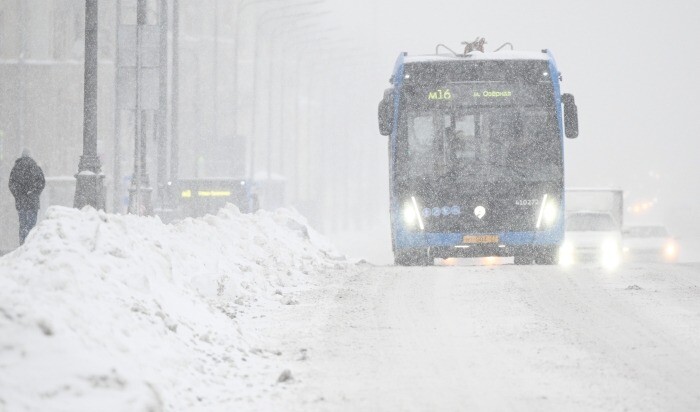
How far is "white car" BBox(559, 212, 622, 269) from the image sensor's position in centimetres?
2735

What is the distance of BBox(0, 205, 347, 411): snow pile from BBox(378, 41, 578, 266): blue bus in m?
5.98

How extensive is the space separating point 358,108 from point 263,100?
15.9 m

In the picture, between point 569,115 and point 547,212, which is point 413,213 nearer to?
point 547,212

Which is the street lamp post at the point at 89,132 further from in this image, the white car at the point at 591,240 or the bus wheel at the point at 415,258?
the white car at the point at 591,240

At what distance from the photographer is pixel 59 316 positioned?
8289mm

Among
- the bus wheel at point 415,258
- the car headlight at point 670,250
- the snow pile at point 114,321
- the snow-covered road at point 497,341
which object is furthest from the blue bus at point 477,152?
the car headlight at point 670,250

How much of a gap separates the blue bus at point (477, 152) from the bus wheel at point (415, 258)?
0.17 metres

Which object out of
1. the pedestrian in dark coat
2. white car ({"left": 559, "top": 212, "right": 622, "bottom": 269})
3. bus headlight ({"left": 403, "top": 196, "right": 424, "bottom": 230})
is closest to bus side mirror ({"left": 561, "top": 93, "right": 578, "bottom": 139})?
bus headlight ({"left": 403, "top": 196, "right": 424, "bottom": 230})

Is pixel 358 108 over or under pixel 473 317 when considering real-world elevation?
over

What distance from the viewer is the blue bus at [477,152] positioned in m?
20.3

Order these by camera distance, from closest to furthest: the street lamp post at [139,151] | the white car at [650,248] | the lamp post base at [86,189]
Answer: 1. the lamp post base at [86,189]
2. the street lamp post at [139,151]
3. the white car at [650,248]

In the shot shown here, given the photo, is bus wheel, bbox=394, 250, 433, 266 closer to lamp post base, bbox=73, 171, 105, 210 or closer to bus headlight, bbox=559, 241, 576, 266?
lamp post base, bbox=73, 171, 105, 210

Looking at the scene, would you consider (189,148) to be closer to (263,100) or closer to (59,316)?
(263,100)

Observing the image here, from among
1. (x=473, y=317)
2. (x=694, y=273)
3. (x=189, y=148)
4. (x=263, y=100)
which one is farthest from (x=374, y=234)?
(x=473, y=317)
